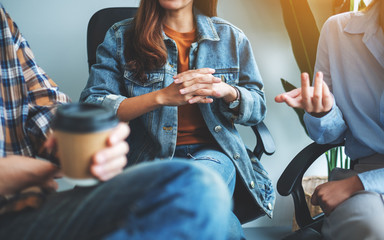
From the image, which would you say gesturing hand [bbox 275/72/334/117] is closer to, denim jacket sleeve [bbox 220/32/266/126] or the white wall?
denim jacket sleeve [bbox 220/32/266/126]

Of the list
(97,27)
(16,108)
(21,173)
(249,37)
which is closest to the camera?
(21,173)

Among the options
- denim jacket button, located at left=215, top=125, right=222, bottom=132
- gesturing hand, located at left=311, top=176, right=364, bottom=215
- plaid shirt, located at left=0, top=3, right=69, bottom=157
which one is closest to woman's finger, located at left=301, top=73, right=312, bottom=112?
gesturing hand, located at left=311, top=176, right=364, bottom=215

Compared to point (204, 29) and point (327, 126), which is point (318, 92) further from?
point (204, 29)

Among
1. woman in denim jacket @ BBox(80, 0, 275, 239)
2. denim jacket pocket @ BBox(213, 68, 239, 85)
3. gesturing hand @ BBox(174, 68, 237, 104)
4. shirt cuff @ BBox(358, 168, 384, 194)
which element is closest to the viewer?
shirt cuff @ BBox(358, 168, 384, 194)

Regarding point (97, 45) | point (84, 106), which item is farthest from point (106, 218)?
point (97, 45)

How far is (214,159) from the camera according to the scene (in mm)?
1156

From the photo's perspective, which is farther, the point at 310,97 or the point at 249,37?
the point at 249,37

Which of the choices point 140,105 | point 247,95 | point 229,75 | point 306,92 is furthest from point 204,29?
point 306,92

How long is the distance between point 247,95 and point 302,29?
647 mm

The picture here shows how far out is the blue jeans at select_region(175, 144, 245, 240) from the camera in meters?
1.10

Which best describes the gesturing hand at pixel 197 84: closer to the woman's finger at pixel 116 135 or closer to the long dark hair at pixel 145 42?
the long dark hair at pixel 145 42

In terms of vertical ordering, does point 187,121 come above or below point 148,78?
below

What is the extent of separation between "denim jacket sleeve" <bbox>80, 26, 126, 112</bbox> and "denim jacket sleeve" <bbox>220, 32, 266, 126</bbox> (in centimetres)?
40

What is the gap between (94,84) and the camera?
121 cm
